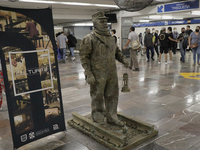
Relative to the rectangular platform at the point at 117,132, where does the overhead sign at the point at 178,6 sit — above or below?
above

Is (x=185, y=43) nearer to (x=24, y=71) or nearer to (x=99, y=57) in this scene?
(x=99, y=57)

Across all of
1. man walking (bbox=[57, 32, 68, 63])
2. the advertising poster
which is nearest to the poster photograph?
the advertising poster

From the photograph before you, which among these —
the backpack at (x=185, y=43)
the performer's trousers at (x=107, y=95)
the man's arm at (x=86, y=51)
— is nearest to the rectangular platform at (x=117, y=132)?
the performer's trousers at (x=107, y=95)

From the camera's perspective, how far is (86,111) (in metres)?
4.30

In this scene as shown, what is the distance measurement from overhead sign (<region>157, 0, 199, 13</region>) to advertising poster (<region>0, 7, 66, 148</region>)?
30.8ft

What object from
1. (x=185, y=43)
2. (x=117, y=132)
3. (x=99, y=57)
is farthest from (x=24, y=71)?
(x=185, y=43)

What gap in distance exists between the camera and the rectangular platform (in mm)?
2771

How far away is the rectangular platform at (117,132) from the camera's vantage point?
2.77 metres

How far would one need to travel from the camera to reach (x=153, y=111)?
4172 millimetres

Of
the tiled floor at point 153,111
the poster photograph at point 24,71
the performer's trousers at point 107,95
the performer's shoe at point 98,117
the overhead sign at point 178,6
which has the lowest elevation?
the tiled floor at point 153,111

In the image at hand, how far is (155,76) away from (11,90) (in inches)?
231

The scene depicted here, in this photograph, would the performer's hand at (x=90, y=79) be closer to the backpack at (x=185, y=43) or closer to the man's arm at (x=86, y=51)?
the man's arm at (x=86, y=51)

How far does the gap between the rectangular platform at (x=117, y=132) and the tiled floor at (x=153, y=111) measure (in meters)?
0.09

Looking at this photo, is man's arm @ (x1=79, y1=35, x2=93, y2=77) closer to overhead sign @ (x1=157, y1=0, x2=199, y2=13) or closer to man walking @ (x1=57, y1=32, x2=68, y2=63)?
overhead sign @ (x1=157, y1=0, x2=199, y2=13)
